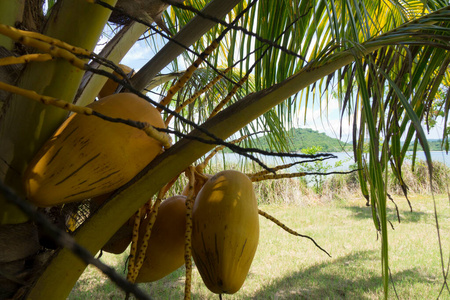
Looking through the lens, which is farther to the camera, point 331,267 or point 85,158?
point 331,267

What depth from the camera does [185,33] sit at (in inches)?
29.0

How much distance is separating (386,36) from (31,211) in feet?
2.08

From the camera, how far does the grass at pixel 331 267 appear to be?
2938 millimetres

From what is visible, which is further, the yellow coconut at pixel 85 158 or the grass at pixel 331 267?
the grass at pixel 331 267

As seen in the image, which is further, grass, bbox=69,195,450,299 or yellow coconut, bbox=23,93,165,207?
grass, bbox=69,195,450,299

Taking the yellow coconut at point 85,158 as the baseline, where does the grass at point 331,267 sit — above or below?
below

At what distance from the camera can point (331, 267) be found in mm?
3527

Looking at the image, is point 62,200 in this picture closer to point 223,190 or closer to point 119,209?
point 119,209

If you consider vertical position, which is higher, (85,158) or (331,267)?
(85,158)

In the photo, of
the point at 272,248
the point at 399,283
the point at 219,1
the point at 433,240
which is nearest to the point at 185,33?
the point at 219,1

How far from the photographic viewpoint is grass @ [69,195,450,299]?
294 cm

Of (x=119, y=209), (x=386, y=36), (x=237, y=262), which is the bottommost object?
(x=237, y=262)

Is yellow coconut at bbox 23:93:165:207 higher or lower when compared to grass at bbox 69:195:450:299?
higher

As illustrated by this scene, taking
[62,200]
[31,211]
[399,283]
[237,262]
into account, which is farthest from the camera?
[399,283]
